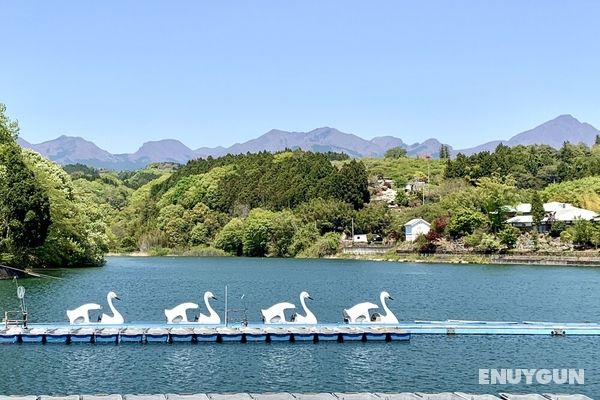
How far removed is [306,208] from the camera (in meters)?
130

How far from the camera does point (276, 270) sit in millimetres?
85125

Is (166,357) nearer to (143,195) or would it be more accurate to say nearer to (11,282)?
(11,282)

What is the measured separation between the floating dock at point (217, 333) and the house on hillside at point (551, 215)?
68.6m

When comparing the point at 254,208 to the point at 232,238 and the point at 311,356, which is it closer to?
the point at 232,238

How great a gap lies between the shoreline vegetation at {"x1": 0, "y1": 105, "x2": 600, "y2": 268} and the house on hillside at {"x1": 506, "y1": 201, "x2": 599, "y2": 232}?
1.39 feet

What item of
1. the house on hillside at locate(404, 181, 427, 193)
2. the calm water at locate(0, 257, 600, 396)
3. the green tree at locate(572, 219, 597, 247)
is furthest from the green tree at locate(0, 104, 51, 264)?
the house on hillside at locate(404, 181, 427, 193)

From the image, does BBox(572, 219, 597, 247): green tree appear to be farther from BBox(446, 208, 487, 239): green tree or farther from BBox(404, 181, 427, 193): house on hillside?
BBox(404, 181, 427, 193): house on hillside

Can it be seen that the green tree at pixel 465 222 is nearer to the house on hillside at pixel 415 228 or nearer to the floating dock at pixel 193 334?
the house on hillside at pixel 415 228

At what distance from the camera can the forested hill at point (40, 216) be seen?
212ft

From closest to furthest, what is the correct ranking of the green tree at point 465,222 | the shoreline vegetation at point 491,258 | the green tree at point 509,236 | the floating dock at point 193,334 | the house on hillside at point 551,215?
1. the floating dock at point 193,334
2. the shoreline vegetation at point 491,258
3. the green tree at point 509,236
4. the house on hillside at point 551,215
5. the green tree at point 465,222

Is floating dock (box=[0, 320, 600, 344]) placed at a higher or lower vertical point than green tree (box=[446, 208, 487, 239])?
lower

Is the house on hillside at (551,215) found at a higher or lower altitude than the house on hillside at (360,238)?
higher

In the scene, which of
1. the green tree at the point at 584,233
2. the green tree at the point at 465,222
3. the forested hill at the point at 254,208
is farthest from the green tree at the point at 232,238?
the green tree at the point at 584,233

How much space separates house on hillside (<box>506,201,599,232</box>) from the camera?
9985cm
